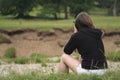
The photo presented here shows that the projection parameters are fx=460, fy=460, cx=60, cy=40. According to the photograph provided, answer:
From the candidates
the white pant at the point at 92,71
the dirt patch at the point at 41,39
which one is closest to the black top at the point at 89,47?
the white pant at the point at 92,71

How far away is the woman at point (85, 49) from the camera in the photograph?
10.1m

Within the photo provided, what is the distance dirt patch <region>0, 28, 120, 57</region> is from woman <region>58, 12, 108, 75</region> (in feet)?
62.3

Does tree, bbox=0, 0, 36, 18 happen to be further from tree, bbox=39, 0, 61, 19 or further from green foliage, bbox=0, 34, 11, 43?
green foliage, bbox=0, 34, 11, 43

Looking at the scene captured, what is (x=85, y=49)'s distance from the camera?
10.2 metres

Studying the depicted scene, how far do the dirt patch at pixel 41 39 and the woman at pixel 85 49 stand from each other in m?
19.0

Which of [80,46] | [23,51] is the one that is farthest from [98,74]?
[23,51]

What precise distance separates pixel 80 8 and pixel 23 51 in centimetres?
2424

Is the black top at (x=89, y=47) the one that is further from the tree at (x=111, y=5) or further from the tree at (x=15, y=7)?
the tree at (x=111, y=5)

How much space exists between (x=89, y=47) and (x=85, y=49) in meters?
0.10

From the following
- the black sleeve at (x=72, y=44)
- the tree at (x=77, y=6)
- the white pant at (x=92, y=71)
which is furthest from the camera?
the tree at (x=77, y=6)

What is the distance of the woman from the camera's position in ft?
33.1

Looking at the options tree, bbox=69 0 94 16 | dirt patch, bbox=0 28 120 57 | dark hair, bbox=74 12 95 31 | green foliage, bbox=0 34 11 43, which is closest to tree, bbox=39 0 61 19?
tree, bbox=69 0 94 16

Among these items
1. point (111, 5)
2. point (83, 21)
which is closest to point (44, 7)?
point (111, 5)

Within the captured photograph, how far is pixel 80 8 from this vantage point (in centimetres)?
5297
